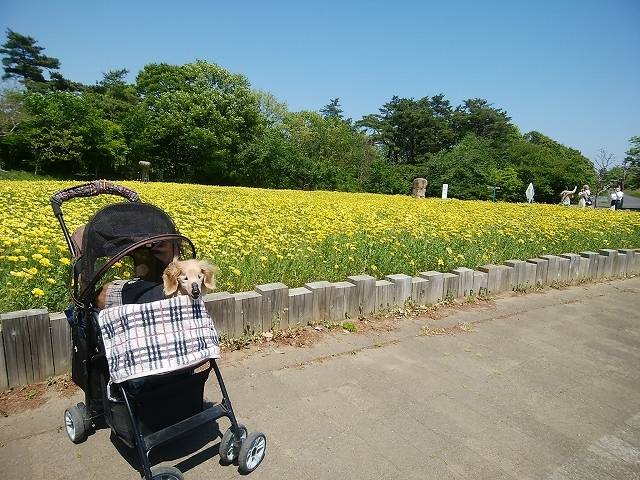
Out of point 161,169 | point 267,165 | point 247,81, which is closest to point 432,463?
point 267,165

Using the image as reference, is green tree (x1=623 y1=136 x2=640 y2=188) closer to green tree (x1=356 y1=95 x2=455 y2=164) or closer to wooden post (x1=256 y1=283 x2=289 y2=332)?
green tree (x1=356 y1=95 x2=455 y2=164)

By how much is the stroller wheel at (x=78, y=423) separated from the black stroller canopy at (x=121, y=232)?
75 cm

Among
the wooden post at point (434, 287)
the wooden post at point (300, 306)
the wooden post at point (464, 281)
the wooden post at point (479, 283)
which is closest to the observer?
the wooden post at point (300, 306)

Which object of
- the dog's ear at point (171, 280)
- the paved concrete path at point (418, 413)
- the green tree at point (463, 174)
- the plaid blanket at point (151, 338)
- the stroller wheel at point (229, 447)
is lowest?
the paved concrete path at point (418, 413)

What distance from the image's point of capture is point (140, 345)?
2.10 m

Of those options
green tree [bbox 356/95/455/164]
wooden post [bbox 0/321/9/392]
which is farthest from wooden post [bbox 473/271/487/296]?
green tree [bbox 356/95/455/164]

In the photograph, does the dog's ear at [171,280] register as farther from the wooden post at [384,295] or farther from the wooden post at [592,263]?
the wooden post at [592,263]

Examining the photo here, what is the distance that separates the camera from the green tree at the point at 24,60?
43.8 metres

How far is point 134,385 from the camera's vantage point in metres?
2.16

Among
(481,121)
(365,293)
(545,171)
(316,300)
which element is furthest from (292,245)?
(481,121)

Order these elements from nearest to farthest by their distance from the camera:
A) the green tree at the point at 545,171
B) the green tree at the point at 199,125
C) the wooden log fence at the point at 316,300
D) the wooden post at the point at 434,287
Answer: the wooden log fence at the point at 316,300
the wooden post at the point at 434,287
the green tree at the point at 199,125
the green tree at the point at 545,171

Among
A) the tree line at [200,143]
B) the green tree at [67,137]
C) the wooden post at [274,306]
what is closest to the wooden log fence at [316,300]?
the wooden post at [274,306]

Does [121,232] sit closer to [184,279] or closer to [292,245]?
[184,279]

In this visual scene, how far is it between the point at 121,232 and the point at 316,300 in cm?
219
